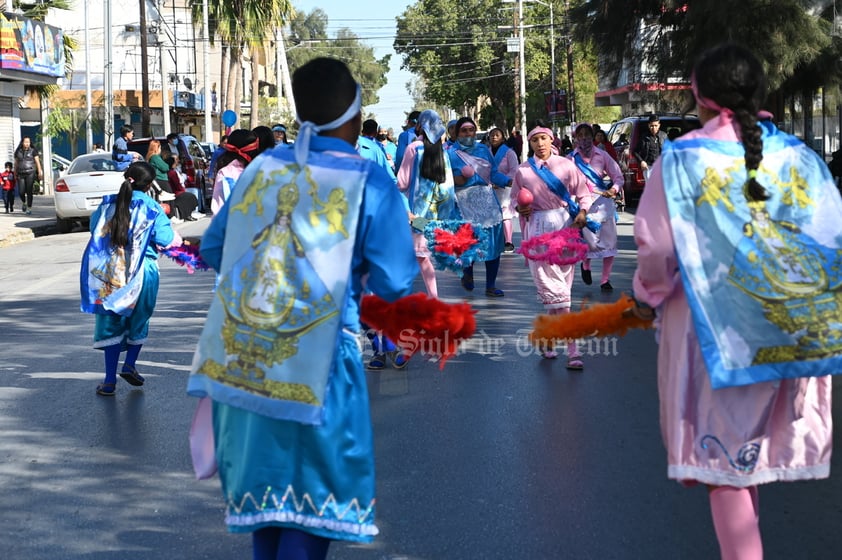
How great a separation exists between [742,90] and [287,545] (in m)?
1.98

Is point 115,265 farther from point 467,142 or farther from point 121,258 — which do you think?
point 467,142

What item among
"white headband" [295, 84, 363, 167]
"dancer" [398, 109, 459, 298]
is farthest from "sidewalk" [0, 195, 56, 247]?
"white headband" [295, 84, 363, 167]

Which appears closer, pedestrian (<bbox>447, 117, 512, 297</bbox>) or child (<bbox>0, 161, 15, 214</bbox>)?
pedestrian (<bbox>447, 117, 512, 297</bbox>)

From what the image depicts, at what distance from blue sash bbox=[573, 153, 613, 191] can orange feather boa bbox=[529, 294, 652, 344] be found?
6871 mm

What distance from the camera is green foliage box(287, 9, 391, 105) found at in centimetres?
13570

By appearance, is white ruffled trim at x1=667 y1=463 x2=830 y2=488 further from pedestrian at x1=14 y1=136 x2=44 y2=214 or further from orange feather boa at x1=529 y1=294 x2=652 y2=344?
pedestrian at x1=14 y1=136 x2=44 y2=214

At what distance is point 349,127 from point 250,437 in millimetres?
990

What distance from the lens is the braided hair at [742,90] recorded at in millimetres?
3822

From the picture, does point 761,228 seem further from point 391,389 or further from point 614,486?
point 391,389

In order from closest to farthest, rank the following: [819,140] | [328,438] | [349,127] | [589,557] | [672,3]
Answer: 1. [328,438]
2. [349,127]
3. [589,557]
4. [672,3]
5. [819,140]

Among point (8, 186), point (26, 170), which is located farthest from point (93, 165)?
point (8, 186)

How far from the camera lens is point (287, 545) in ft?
11.9

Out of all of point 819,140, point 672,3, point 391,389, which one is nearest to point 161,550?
point 391,389

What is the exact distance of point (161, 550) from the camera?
5070 mm
